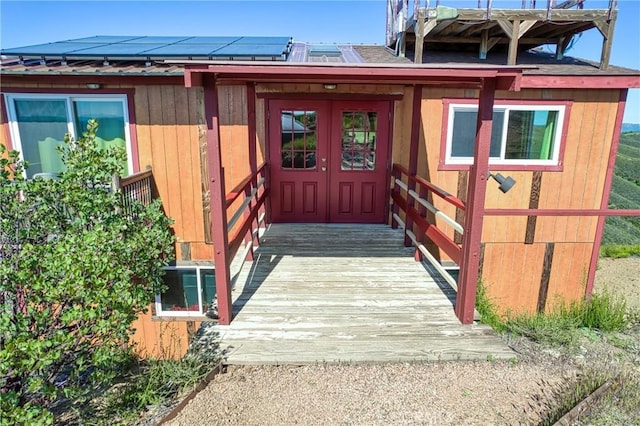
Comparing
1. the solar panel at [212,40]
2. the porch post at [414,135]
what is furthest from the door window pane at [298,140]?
the solar panel at [212,40]

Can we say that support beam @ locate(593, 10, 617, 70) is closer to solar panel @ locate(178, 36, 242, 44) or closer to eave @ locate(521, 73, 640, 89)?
eave @ locate(521, 73, 640, 89)

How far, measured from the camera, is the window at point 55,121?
5660 mm

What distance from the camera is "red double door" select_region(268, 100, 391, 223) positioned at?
6.52m

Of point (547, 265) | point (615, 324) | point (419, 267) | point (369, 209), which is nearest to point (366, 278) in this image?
point (419, 267)

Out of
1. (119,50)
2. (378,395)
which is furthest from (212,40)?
(378,395)

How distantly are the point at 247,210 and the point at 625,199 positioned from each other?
80.2ft

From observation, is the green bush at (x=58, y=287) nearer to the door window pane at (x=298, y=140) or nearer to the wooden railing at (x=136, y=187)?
the wooden railing at (x=136, y=187)

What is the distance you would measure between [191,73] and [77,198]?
65.2 inches

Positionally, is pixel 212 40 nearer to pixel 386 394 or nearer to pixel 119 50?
pixel 119 50

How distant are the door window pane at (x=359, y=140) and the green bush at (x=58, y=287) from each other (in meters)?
3.92

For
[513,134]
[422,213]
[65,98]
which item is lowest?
[422,213]

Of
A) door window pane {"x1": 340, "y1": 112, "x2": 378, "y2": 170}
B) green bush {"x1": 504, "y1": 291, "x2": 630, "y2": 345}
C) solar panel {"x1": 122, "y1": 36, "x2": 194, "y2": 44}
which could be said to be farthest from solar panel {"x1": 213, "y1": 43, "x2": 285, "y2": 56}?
green bush {"x1": 504, "y1": 291, "x2": 630, "y2": 345}

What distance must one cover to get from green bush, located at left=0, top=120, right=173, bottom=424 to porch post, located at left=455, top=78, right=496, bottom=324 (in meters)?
3.01

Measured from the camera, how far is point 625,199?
21219 millimetres
